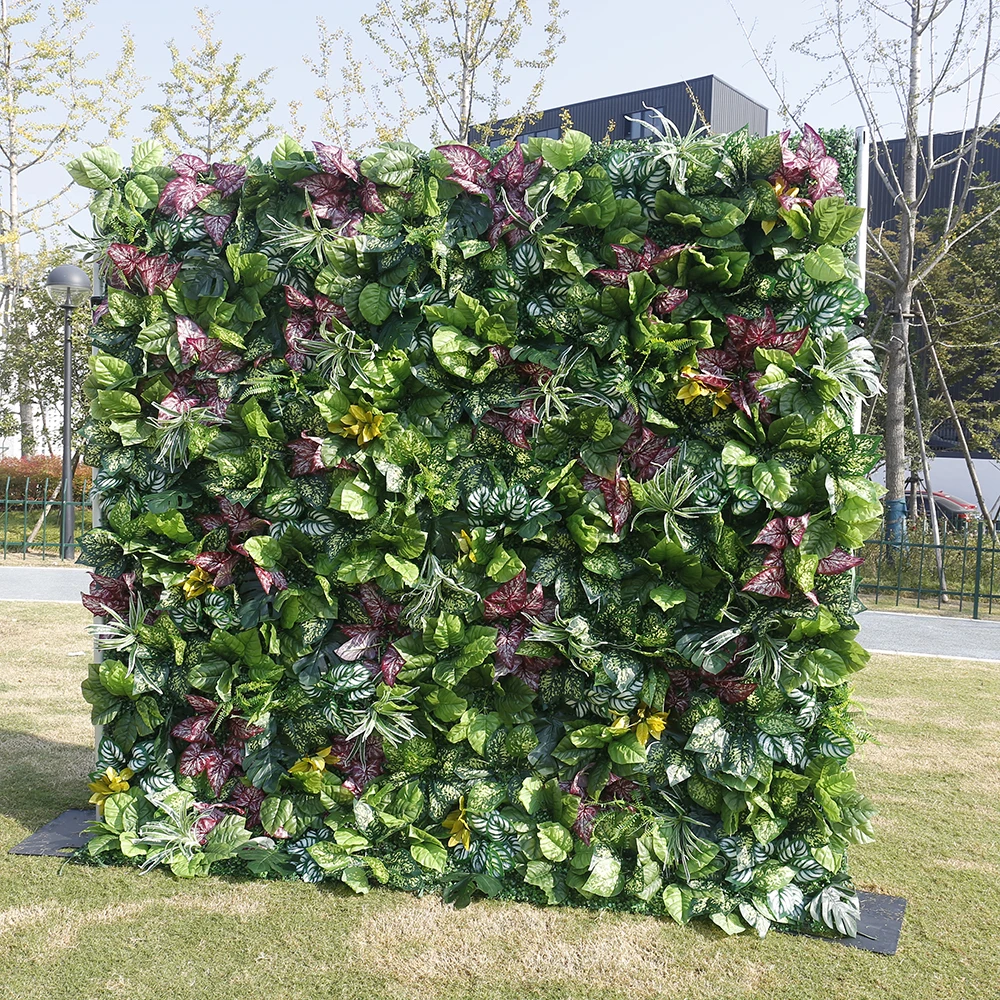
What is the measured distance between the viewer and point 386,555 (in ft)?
11.1

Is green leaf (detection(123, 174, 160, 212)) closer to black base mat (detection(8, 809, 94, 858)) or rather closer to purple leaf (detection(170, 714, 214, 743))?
purple leaf (detection(170, 714, 214, 743))

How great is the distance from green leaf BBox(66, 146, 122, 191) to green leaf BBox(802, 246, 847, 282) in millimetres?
2650

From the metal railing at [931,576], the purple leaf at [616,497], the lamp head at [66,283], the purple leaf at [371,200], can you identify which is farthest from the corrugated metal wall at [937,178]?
the purple leaf at [616,497]

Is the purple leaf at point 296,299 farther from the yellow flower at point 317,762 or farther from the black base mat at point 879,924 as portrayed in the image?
the black base mat at point 879,924

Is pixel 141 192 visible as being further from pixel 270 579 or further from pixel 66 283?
pixel 66 283

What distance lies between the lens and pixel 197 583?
3564 mm

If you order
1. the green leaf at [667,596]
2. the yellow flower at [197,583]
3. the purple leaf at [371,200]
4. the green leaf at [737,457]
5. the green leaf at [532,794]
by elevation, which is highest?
the purple leaf at [371,200]

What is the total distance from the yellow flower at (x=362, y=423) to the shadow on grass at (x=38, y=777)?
87.9 inches

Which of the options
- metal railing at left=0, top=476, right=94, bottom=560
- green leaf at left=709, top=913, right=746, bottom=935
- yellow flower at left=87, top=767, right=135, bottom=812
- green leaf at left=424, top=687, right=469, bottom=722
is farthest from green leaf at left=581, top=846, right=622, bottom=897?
metal railing at left=0, top=476, right=94, bottom=560

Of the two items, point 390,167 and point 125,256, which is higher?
point 390,167

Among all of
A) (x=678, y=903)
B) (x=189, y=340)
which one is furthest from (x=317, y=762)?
(x=189, y=340)

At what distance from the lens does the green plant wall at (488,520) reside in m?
3.19

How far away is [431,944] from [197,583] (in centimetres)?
158

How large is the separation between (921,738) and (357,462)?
13.3ft
